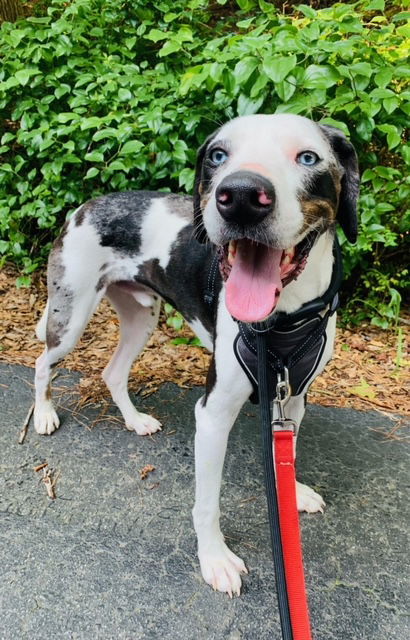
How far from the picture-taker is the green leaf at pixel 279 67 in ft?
11.5

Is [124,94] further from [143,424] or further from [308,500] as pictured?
[308,500]

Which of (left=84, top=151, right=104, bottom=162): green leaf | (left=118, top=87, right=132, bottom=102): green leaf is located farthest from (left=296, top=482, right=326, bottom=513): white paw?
(left=118, top=87, right=132, bottom=102): green leaf

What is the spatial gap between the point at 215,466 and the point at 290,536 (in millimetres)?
738

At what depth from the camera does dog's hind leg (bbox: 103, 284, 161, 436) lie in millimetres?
3591

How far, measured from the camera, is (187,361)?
4.48 meters

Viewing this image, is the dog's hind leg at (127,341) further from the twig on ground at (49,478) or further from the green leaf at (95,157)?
the green leaf at (95,157)

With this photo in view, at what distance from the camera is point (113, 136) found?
4.44m

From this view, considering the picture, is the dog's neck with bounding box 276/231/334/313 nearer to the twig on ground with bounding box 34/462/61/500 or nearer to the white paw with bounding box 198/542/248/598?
the white paw with bounding box 198/542/248/598

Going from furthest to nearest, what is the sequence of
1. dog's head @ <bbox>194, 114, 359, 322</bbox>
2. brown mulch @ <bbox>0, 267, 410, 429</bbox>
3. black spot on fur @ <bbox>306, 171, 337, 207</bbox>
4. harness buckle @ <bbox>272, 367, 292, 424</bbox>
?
brown mulch @ <bbox>0, 267, 410, 429</bbox>, harness buckle @ <bbox>272, 367, 292, 424</bbox>, black spot on fur @ <bbox>306, 171, 337, 207</bbox>, dog's head @ <bbox>194, 114, 359, 322</bbox>

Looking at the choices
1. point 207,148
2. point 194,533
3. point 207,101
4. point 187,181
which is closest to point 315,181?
point 207,148

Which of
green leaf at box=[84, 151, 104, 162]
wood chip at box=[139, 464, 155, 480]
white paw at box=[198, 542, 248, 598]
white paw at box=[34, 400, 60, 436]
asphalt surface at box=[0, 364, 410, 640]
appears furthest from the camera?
green leaf at box=[84, 151, 104, 162]

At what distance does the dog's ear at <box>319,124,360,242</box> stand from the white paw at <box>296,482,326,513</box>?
4.71 feet

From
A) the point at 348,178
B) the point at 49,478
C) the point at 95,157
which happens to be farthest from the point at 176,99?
the point at 49,478

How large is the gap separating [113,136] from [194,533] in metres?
3.15
